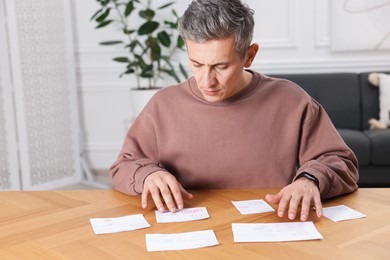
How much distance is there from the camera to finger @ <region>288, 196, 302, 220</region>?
135 cm

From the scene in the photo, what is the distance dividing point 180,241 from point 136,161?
510 millimetres

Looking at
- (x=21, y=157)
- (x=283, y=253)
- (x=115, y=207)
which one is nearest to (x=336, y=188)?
(x=283, y=253)

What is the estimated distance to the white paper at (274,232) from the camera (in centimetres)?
124

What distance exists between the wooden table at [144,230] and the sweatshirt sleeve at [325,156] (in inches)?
1.7

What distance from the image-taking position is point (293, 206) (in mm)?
1366

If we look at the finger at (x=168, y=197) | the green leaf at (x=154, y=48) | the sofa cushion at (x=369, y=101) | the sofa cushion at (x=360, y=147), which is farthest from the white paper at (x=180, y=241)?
the sofa cushion at (x=369, y=101)

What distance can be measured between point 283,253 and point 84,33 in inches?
150

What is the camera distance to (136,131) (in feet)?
6.13

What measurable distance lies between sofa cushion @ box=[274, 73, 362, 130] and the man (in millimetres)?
2386

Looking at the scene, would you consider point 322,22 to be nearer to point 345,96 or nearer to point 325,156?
point 345,96

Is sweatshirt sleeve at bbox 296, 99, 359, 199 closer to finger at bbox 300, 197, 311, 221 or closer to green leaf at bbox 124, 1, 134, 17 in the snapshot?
finger at bbox 300, 197, 311, 221

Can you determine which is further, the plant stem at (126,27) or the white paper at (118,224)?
the plant stem at (126,27)

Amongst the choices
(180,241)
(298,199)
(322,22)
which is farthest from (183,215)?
(322,22)

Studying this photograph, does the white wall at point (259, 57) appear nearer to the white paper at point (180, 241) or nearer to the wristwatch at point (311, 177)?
the wristwatch at point (311, 177)
